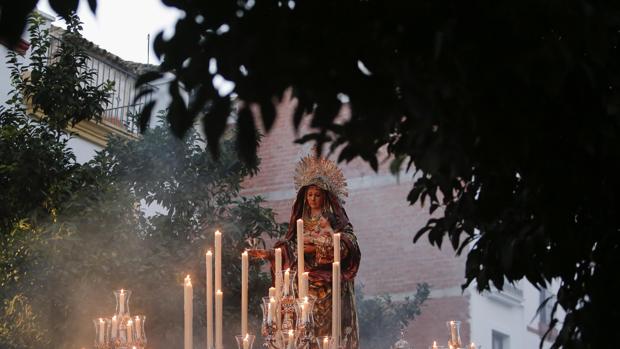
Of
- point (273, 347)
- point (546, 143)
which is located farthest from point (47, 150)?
point (546, 143)

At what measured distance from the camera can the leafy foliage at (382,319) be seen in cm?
1278

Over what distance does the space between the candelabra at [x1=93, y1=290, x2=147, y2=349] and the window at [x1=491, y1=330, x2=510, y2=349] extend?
417 inches

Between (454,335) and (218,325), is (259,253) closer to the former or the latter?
(218,325)

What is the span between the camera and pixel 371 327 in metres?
12.9

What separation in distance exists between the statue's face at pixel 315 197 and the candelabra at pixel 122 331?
195cm

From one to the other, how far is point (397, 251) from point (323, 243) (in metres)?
8.04

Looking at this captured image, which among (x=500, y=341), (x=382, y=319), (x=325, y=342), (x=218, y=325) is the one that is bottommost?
(x=325, y=342)

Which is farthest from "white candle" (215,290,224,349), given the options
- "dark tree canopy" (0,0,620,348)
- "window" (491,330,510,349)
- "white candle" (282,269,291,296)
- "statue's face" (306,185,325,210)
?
"window" (491,330,510,349)

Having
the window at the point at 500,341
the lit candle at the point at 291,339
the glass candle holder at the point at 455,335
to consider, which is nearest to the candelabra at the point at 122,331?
the lit candle at the point at 291,339

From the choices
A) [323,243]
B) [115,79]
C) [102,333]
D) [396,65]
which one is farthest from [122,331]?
[115,79]

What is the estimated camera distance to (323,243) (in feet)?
27.5

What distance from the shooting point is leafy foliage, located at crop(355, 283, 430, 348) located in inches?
503

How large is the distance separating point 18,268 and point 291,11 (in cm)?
779

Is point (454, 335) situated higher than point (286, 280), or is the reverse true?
point (286, 280)
